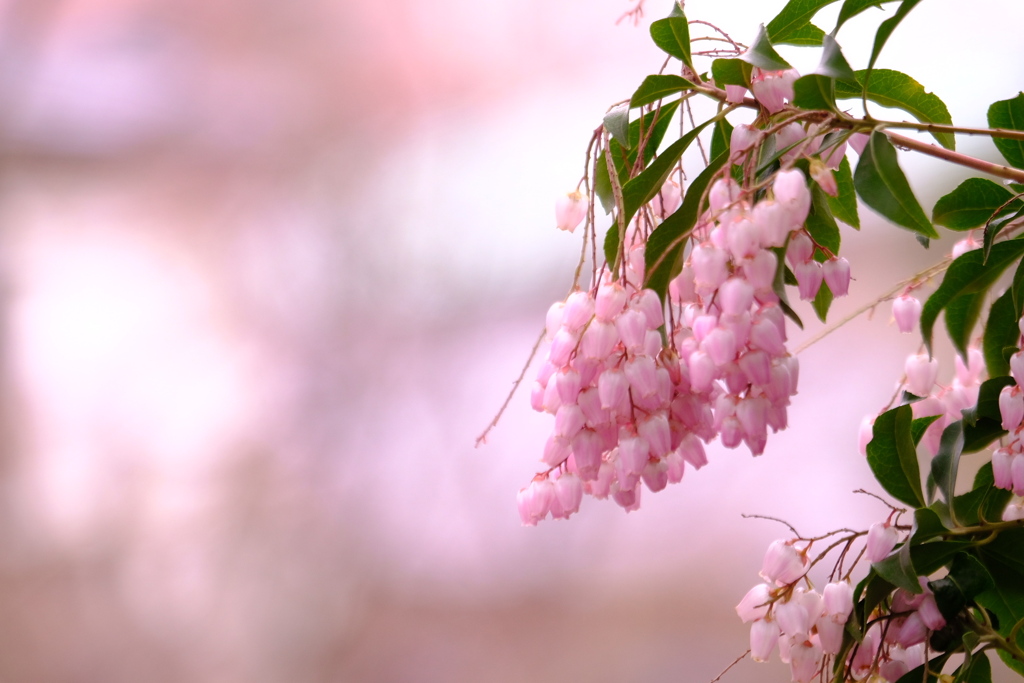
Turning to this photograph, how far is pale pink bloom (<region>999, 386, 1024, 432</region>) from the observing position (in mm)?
644

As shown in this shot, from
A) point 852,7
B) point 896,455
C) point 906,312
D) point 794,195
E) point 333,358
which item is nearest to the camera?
point 794,195

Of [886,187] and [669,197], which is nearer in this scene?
[886,187]

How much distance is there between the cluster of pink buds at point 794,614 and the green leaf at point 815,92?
1.14ft

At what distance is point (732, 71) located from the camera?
0.60 m

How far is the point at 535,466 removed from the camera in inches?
71.1

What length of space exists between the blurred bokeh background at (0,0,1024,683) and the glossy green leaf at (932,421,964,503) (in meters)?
1.06

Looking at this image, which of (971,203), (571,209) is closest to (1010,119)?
(971,203)

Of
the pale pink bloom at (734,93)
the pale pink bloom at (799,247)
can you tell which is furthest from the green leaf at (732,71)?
the pale pink bloom at (799,247)

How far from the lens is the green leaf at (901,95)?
684 mm

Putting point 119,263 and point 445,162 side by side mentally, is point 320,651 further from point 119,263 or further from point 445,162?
point 445,162

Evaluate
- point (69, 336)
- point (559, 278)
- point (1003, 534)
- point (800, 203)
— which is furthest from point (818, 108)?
point (69, 336)

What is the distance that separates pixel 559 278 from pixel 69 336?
1.08m

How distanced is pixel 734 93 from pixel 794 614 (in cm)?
41

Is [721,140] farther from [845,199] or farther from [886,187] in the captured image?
[886,187]
